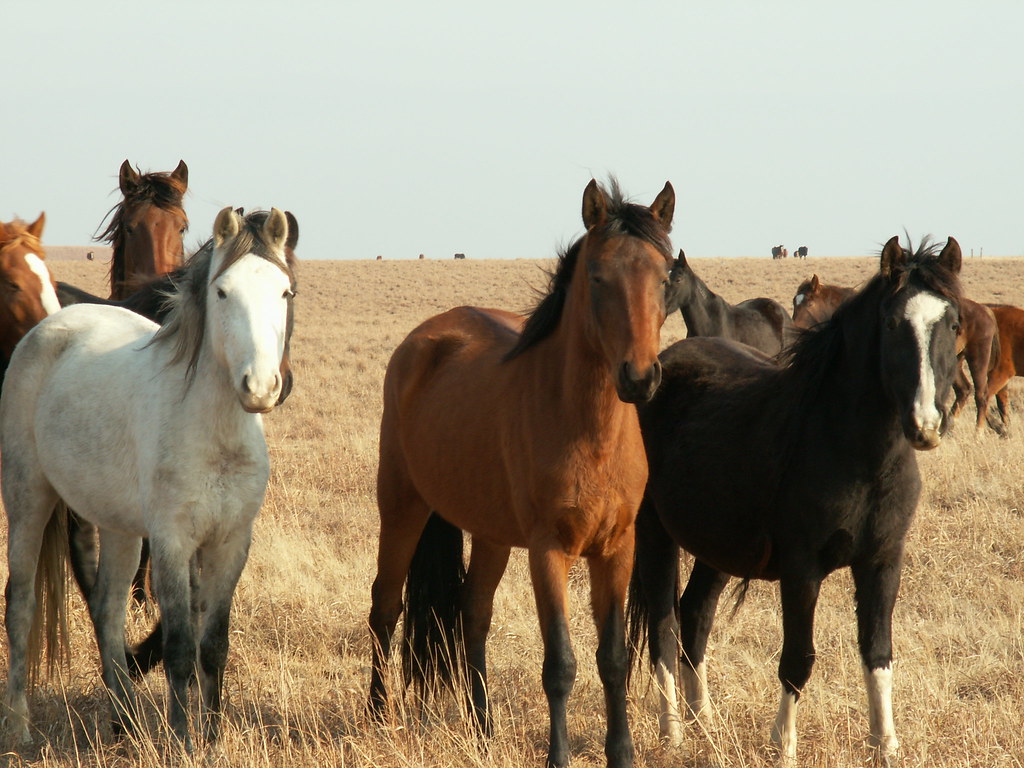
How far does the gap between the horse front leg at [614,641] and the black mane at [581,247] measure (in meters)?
0.91

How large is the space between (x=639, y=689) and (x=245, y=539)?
2.32 meters

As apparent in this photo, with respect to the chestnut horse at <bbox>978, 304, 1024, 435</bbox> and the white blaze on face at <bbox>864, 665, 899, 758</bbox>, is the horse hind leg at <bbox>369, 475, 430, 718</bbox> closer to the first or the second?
the white blaze on face at <bbox>864, 665, 899, 758</bbox>

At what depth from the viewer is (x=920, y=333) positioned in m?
3.75

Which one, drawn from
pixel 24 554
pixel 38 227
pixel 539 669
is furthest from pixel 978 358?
pixel 24 554

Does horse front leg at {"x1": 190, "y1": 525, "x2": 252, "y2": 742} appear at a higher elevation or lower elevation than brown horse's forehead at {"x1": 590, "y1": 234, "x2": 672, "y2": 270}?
lower

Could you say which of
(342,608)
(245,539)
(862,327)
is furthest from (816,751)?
(342,608)

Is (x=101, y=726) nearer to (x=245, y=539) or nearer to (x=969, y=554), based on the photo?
(x=245, y=539)

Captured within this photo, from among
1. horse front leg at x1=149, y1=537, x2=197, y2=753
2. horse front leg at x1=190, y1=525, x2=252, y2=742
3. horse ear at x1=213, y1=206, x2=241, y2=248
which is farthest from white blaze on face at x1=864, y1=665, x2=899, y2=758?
horse ear at x1=213, y1=206, x2=241, y2=248

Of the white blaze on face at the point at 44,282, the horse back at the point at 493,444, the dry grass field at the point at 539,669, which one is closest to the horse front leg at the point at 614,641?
the horse back at the point at 493,444

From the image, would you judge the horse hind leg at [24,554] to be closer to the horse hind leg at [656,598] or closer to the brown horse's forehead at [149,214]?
the brown horse's forehead at [149,214]

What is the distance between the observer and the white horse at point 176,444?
Result: 3.62m

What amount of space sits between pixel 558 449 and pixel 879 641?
147 cm

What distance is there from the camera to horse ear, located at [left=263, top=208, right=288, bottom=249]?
372cm

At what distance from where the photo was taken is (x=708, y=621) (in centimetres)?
500
